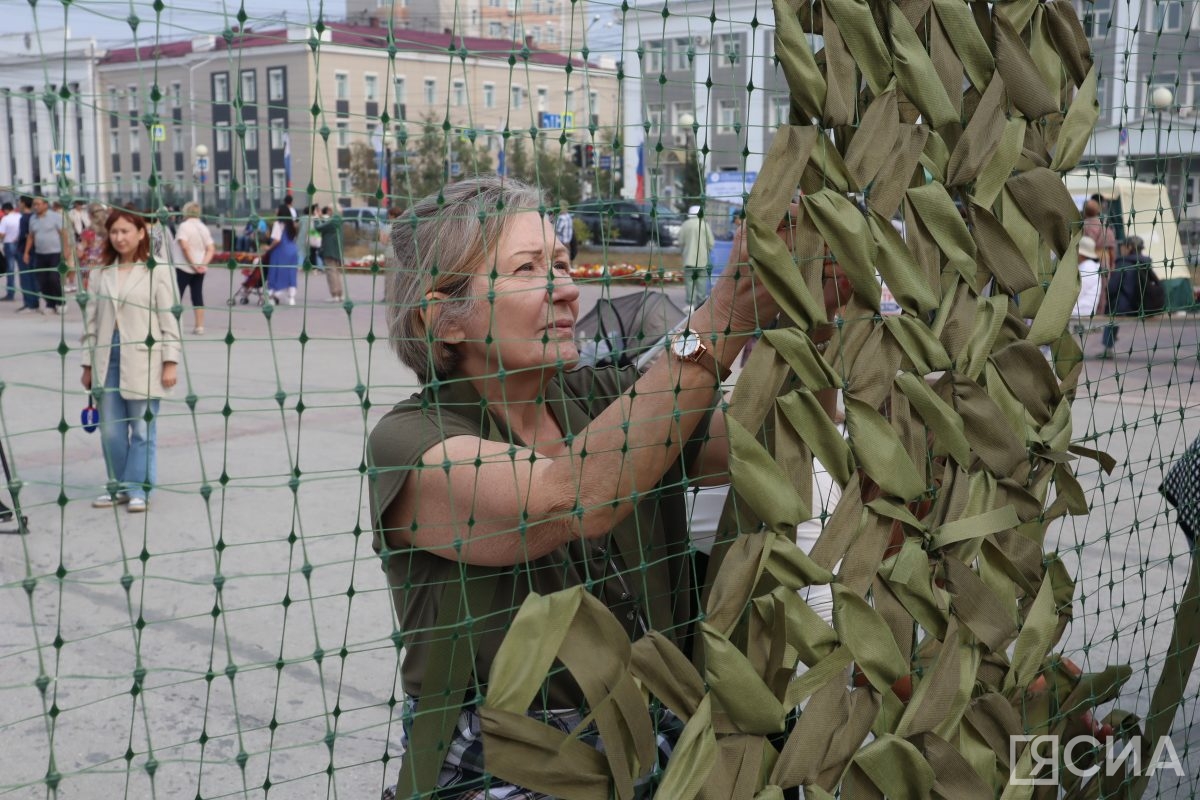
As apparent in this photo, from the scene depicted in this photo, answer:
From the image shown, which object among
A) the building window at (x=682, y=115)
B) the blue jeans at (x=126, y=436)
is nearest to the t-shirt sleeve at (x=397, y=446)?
the building window at (x=682, y=115)

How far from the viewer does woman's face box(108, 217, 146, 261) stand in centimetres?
509

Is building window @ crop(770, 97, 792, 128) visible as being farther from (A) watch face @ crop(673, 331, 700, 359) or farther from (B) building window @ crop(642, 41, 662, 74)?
(A) watch face @ crop(673, 331, 700, 359)

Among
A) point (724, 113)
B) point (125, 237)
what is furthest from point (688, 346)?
point (125, 237)

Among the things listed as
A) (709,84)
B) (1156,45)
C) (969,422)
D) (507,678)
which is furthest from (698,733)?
(1156,45)

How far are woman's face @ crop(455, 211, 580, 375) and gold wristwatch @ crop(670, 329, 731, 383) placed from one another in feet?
0.65

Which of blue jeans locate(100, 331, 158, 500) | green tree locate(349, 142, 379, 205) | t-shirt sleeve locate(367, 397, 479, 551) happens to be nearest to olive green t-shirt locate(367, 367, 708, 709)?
t-shirt sleeve locate(367, 397, 479, 551)

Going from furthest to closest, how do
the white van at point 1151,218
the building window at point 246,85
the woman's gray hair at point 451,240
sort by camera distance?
the white van at point 1151,218
the woman's gray hair at point 451,240
the building window at point 246,85

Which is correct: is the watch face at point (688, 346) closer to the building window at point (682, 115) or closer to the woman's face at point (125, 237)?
the building window at point (682, 115)

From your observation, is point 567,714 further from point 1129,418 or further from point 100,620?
point 1129,418

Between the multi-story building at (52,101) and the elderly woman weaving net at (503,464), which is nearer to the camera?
the multi-story building at (52,101)

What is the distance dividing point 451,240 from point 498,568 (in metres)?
0.44

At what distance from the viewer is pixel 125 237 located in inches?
201

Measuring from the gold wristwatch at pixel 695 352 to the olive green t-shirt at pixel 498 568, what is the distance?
0.53 ft

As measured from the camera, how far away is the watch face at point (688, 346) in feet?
4.79
